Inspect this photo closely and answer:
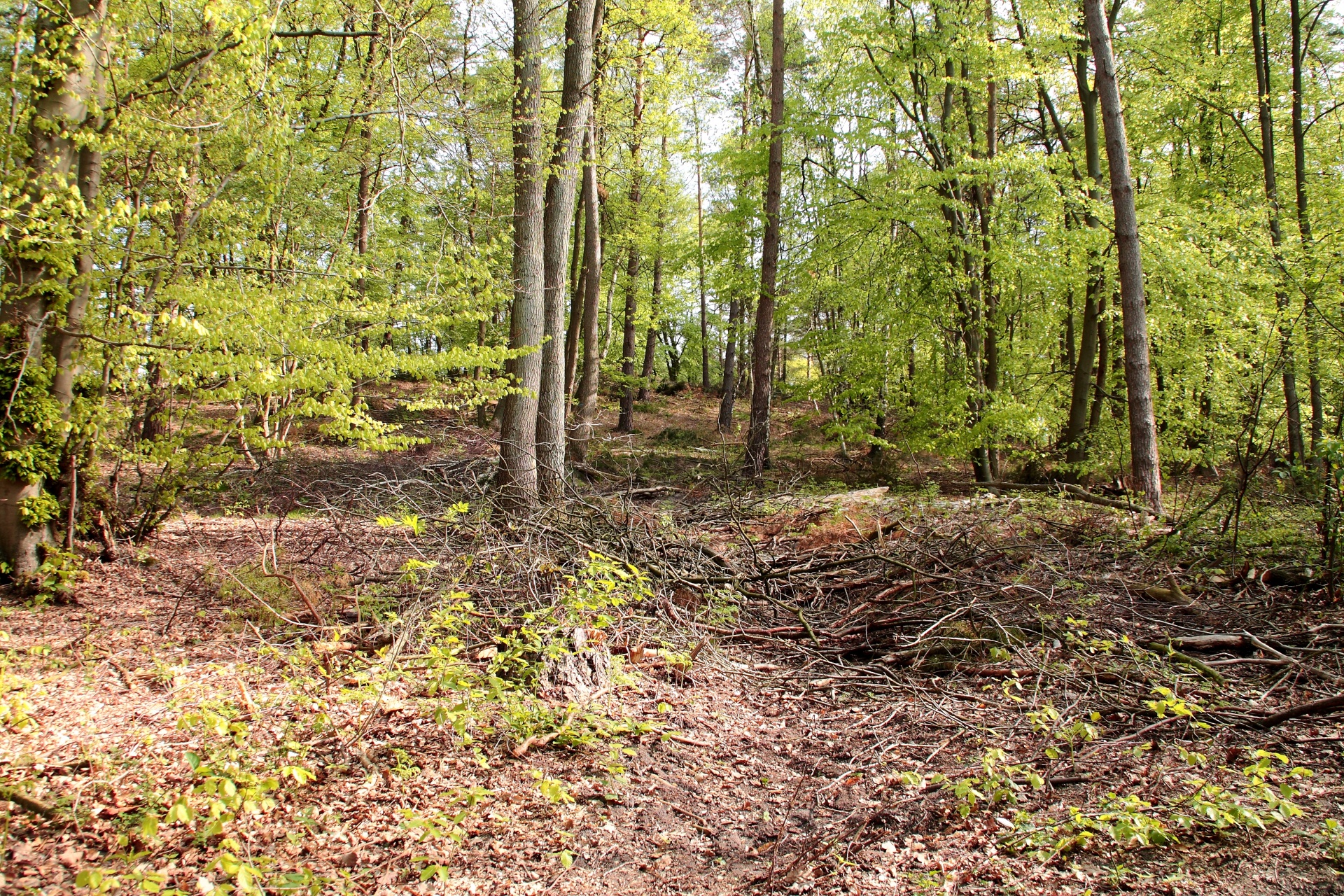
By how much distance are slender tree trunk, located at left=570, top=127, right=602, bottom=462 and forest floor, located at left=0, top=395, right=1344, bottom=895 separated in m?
5.14

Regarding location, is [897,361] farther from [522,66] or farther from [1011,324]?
[522,66]

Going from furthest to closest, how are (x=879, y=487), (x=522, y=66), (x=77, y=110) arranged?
1. (x=879, y=487)
2. (x=522, y=66)
3. (x=77, y=110)

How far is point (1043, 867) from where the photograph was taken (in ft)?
9.14

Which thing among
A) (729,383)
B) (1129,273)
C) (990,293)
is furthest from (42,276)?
(729,383)

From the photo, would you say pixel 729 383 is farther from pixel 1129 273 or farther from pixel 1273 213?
pixel 1273 213

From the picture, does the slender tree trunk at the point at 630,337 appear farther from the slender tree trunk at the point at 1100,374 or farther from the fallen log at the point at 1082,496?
the slender tree trunk at the point at 1100,374

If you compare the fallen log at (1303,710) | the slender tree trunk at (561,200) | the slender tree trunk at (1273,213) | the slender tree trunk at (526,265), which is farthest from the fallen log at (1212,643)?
the slender tree trunk at (526,265)

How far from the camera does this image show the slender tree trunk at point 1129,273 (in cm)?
852

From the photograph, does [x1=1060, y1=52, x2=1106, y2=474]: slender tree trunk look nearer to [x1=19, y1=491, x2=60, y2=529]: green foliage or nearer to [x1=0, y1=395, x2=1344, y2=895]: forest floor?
[x1=0, y1=395, x2=1344, y2=895]: forest floor

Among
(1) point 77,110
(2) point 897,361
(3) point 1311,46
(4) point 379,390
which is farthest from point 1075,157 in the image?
(4) point 379,390

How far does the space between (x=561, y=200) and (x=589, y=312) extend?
15.5ft

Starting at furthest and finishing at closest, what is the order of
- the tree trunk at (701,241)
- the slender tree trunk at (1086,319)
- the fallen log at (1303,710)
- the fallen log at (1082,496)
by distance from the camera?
the tree trunk at (701,241)
the slender tree trunk at (1086,319)
the fallen log at (1082,496)
the fallen log at (1303,710)

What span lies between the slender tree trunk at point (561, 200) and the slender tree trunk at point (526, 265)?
239mm

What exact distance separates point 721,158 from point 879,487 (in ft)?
24.0
